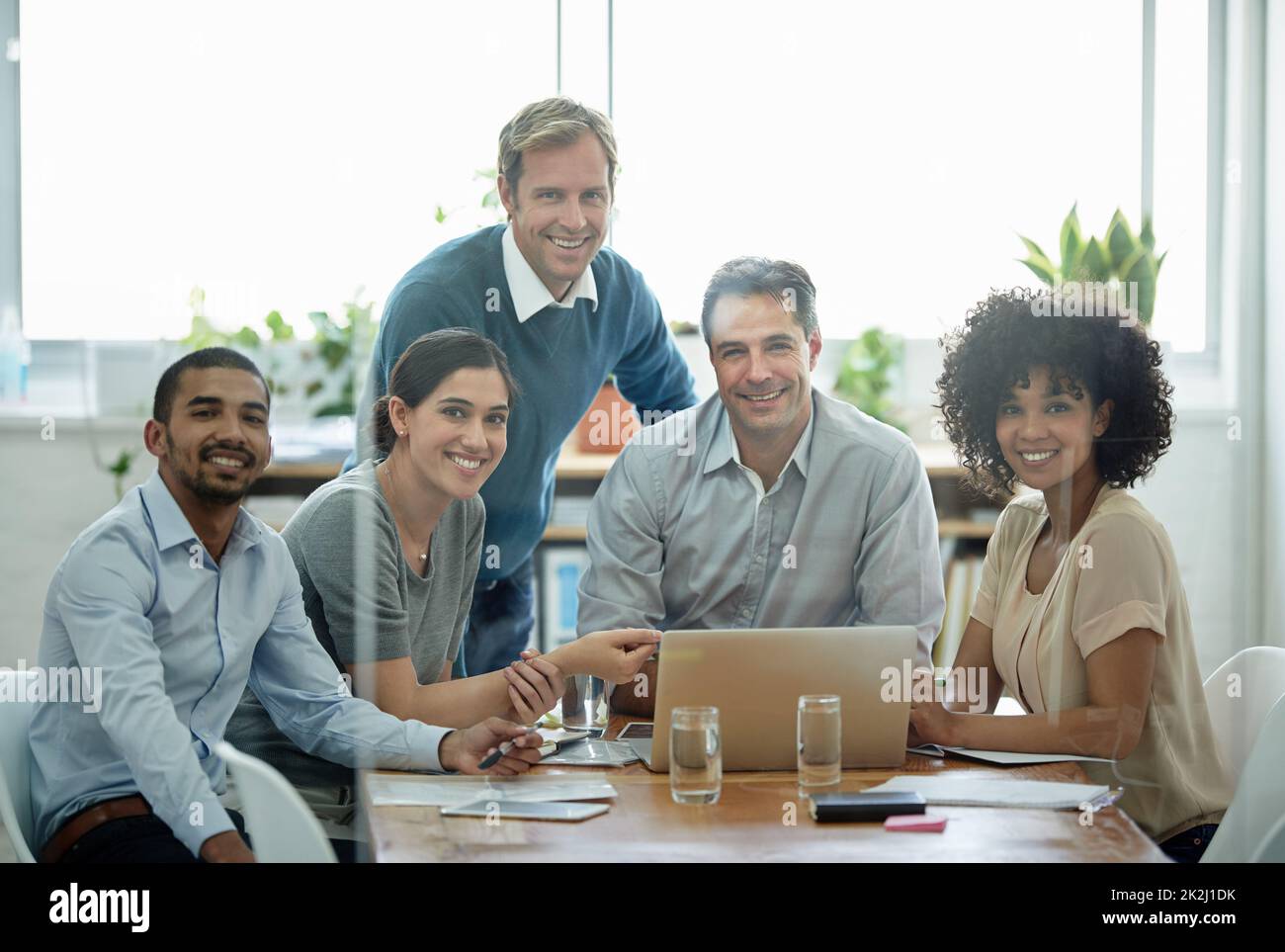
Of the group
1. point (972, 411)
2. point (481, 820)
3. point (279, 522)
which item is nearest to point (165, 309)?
point (279, 522)

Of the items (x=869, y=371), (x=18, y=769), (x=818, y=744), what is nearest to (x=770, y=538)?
(x=869, y=371)

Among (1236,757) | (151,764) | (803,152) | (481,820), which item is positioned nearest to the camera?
(481,820)

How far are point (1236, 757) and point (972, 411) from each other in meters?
0.74

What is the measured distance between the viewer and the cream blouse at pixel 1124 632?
212 centimetres

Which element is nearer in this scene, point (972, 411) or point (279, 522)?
point (279, 522)

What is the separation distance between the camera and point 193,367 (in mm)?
2158

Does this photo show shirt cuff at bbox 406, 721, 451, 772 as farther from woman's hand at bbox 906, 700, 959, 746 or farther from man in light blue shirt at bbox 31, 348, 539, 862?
woman's hand at bbox 906, 700, 959, 746

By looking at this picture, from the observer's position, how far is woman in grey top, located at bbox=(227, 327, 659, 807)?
216cm

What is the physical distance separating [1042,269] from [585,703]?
1196 mm

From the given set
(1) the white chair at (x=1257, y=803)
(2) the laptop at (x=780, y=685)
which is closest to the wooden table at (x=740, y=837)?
(2) the laptop at (x=780, y=685)

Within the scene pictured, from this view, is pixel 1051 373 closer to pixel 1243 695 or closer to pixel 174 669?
pixel 1243 695

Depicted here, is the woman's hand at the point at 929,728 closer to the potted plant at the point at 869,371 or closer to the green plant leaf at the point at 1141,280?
the potted plant at the point at 869,371
